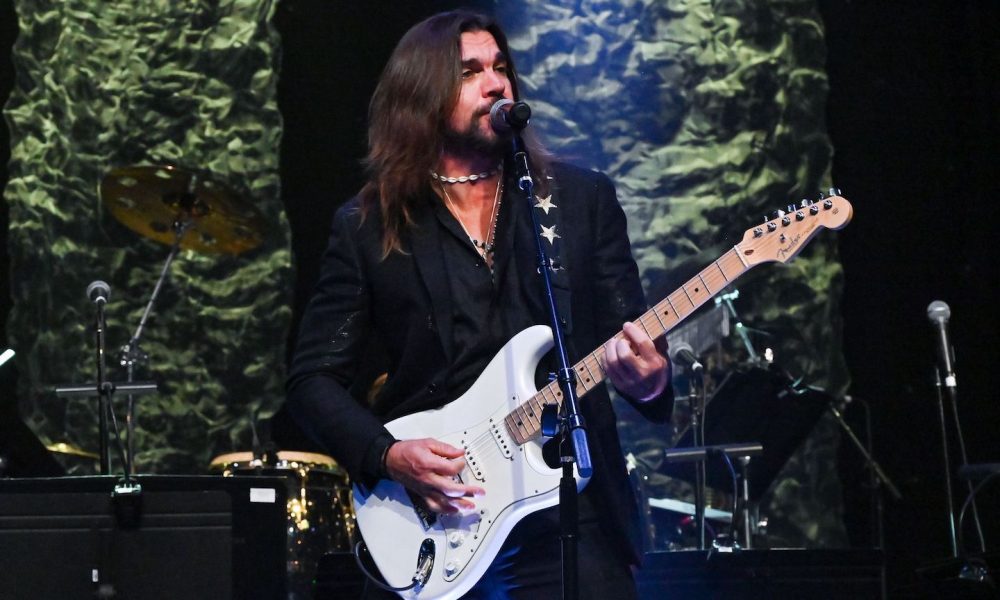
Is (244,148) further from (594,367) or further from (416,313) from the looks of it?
(594,367)

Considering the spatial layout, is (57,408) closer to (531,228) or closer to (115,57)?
(115,57)

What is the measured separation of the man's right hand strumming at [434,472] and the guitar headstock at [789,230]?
0.81 m

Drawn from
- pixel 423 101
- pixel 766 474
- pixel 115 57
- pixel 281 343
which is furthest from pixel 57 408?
pixel 423 101

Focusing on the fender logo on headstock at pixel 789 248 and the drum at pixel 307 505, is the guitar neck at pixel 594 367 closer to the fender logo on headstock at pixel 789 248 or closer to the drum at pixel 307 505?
the fender logo on headstock at pixel 789 248

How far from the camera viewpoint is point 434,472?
8.88ft

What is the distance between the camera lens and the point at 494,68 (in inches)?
127

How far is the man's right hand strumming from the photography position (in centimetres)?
270

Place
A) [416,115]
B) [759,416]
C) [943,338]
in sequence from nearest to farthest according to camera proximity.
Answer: [416,115]
[759,416]
[943,338]

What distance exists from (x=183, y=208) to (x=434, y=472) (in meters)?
3.49

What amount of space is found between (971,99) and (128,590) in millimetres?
4626

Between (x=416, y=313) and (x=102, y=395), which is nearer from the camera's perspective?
(x=416, y=313)

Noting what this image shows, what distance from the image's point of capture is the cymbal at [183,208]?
5.62 meters

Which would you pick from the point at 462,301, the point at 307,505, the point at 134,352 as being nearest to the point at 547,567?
the point at 462,301

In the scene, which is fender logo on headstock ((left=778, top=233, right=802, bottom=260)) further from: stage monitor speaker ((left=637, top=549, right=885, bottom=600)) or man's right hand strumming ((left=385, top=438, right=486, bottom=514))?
stage monitor speaker ((left=637, top=549, right=885, bottom=600))
